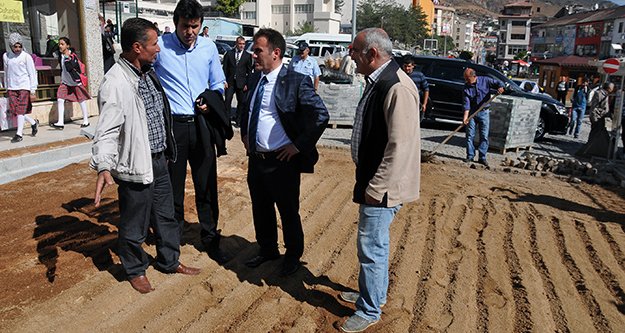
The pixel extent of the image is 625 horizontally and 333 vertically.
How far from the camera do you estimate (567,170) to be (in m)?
8.34

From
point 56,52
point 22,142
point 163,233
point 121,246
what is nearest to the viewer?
point 121,246

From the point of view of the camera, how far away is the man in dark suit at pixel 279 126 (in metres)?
3.58

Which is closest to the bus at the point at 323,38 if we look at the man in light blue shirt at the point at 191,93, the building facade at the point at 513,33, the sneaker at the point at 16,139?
the sneaker at the point at 16,139

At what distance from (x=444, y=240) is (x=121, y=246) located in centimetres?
302

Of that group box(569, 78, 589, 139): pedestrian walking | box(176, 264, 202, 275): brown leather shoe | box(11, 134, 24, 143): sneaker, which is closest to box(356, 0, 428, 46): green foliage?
box(569, 78, 589, 139): pedestrian walking

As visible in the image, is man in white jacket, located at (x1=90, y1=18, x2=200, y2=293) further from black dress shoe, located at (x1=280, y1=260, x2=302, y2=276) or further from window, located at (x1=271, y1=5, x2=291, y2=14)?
window, located at (x1=271, y1=5, x2=291, y2=14)

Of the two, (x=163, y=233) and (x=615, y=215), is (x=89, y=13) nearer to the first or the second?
(x=163, y=233)

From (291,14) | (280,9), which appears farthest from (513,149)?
(280,9)

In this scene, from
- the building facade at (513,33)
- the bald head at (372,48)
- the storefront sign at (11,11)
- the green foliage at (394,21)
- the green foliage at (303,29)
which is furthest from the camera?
the building facade at (513,33)

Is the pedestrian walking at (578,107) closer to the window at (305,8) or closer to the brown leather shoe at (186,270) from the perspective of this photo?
the brown leather shoe at (186,270)

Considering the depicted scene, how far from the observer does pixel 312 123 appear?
358cm

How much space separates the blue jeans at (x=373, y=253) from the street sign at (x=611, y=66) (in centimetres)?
1011

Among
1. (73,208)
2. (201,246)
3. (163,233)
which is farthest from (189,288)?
(73,208)

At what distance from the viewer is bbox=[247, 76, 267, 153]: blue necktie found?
3.66m
